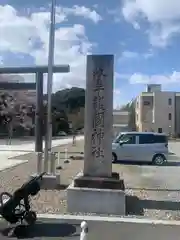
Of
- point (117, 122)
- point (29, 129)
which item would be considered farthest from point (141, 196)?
point (117, 122)

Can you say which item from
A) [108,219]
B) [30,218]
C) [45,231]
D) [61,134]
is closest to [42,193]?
[108,219]

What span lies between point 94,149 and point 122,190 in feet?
4.27

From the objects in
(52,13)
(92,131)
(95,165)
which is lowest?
(95,165)

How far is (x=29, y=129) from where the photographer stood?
61344 mm

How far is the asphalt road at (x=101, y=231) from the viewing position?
21.8ft

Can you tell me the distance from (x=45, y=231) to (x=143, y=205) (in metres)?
3.32

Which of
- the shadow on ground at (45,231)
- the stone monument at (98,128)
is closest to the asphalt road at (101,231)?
the shadow on ground at (45,231)

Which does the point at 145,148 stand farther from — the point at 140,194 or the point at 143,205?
the point at 143,205

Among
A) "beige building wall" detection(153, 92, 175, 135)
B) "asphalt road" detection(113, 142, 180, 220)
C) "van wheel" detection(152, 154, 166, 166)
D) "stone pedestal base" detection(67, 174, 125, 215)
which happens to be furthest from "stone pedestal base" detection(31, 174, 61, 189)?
"beige building wall" detection(153, 92, 175, 135)

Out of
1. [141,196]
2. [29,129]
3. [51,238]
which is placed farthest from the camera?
[29,129]

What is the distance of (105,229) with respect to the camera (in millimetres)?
7195

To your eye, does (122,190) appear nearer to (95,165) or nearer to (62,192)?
(95,165)

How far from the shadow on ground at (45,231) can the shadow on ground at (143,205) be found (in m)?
1.94

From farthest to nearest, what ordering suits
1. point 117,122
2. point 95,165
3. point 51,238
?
point 117,122
point 95,165
point 51,238
